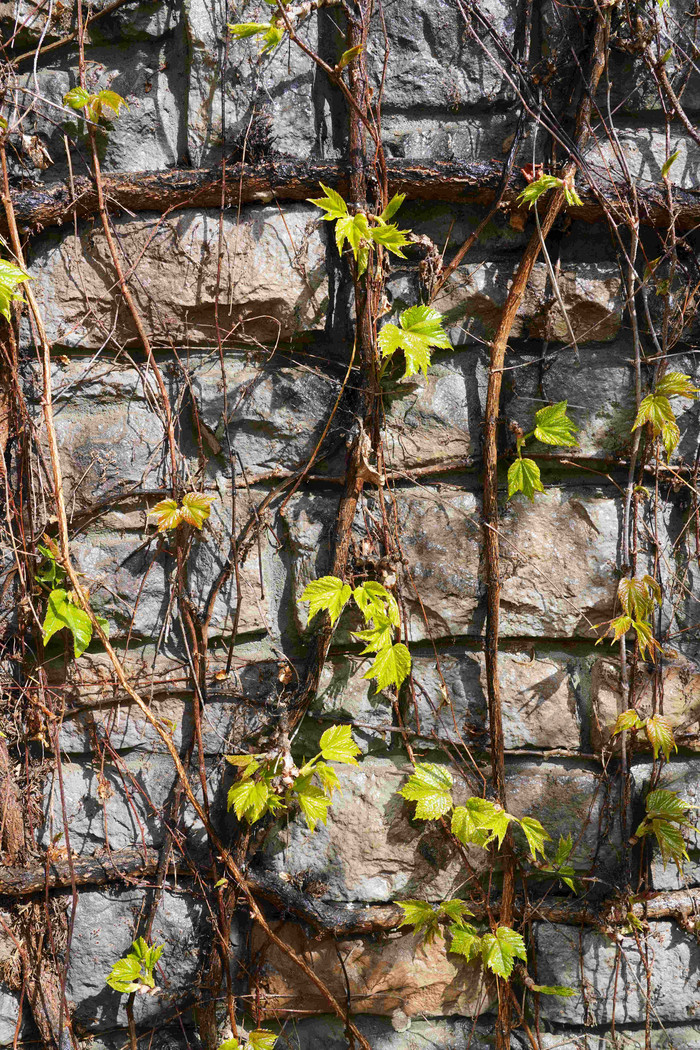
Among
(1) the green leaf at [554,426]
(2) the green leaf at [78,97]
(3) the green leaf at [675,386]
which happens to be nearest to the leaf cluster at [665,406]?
(3) the green leaf at [675,386]

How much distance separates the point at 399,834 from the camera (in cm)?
176

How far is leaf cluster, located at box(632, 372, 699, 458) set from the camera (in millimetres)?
1700

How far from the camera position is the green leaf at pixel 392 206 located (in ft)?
5.19

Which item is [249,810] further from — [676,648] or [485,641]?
[676,648]

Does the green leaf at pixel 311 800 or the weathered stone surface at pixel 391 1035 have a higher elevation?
the green leaf at pixel 311 800

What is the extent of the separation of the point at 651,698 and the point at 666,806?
25 centimetres

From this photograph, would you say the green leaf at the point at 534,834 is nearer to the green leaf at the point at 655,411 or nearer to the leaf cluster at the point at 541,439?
the leaf cluster at the point at 541,439

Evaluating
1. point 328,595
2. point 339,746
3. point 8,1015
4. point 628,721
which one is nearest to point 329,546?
point 328,595

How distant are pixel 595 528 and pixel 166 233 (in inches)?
48.3

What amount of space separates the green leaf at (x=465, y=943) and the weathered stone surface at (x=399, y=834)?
3.6 inches

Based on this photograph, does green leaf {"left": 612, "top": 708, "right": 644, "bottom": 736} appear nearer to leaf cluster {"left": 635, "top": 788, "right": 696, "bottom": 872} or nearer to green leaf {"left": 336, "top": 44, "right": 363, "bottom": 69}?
leaf cluster {"left": 635, "top": 788, "right": 696, "bottom": 872}

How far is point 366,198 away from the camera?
67.1 inches

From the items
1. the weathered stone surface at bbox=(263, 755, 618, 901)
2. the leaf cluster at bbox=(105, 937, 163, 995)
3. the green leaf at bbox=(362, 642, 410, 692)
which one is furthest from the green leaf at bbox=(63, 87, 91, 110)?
the leaf cluster at bbox=(105, 937, 163, 995)

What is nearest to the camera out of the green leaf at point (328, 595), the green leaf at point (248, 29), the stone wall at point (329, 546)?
the green leaf at point (248, 29)
